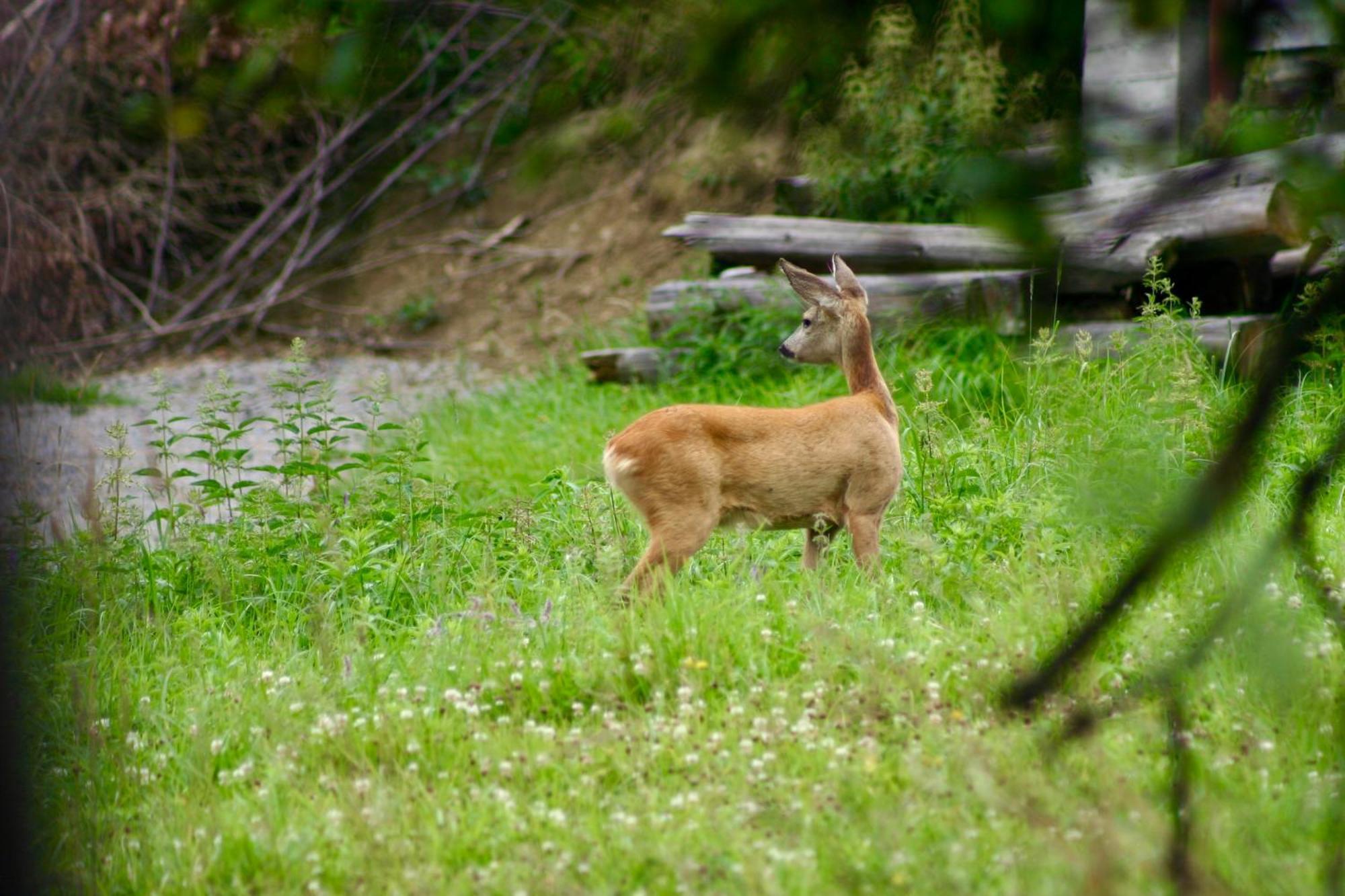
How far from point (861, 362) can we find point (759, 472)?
0.66 m

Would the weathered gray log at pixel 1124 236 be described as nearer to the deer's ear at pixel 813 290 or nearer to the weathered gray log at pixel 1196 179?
the weathered gray log at pixel 1196 179

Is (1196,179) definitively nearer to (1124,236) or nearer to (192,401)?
(1124,236)

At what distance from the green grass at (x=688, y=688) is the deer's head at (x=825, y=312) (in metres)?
0.44

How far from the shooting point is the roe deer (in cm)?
425

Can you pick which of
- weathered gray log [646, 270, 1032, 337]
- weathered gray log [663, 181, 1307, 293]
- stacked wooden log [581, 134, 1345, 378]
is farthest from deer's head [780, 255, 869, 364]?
weathered gray log [646, 270, 1032, 337]

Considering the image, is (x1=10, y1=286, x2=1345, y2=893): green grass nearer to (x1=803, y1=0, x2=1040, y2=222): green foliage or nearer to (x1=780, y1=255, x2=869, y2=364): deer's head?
(x1=803, y1=0, x2=1040, y2=222): green foliage

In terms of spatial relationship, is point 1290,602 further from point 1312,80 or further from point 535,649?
point 1312,80

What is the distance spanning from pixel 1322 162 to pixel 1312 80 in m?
0.07

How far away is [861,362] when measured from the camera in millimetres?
4766

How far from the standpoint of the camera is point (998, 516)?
4.55 metres

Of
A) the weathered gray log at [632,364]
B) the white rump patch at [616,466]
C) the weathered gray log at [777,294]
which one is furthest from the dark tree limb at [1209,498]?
the weathered gray log at [632,364]

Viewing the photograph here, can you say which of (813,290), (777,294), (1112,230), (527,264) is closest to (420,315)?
(527,264)

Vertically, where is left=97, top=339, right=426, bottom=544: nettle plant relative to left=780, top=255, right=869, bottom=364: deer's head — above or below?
below

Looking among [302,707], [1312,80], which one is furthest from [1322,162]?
[302,707]
